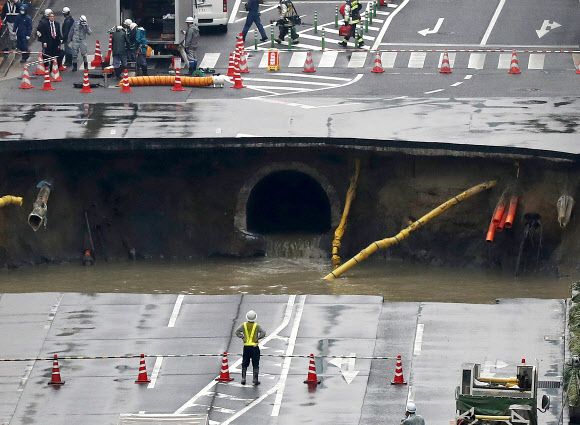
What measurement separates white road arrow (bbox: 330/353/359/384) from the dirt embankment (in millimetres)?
9919

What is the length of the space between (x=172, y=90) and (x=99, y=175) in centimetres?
458

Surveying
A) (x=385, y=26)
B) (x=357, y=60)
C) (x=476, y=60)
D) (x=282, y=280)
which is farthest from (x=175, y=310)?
(x=385, y=26)

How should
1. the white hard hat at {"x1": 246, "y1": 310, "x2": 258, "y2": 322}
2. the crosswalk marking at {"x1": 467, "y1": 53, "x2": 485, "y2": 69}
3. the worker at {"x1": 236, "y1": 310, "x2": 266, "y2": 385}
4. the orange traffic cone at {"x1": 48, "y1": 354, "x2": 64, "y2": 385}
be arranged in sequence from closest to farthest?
the white hard hat at {"x1": 246, "y1": 310, "x2": 258, "y2": 322}, the worker at {"x1": 236, "y1": 310, "x2": 266, "y2": 385}, the orange traffic cone at {"x1": 48, "y1": 354, "x2": 64, "y2": 385}, the crosswalk marking at {"x1": 467, "y1": 53, "x2": 485, "y2": 69}

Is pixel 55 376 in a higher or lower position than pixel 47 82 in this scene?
lower

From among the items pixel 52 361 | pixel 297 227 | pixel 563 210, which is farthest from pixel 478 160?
pixel 52 361

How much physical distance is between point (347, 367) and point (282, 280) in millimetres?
8880

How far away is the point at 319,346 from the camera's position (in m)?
31.2

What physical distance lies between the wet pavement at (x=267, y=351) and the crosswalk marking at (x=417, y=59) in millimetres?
15623

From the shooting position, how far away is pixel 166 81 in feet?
149

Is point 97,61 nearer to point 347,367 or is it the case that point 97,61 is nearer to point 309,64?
point 309,64

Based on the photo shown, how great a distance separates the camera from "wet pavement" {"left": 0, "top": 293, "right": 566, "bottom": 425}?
92.8ft

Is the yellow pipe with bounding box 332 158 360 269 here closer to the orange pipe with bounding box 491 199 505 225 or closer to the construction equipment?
the orange pipe with bounding box 491 199 505 225

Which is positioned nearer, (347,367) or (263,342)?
(347,367)

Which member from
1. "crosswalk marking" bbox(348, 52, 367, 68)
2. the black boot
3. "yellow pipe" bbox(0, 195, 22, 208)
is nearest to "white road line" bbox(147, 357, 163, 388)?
the black boot
